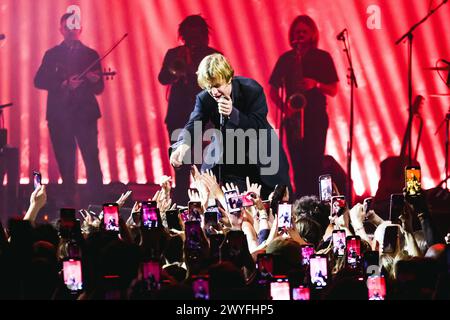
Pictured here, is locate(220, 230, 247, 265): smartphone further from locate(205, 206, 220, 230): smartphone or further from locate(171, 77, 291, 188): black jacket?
locate(171, 77, 291, 188): black jacket

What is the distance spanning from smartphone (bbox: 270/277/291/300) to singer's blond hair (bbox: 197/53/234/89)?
3.32 m

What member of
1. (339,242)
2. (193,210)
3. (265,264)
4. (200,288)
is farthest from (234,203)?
(200,288)

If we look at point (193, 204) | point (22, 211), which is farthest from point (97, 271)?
point (22, 211)

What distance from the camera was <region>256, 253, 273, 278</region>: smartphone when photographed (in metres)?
3.35

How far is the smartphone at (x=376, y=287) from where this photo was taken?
10.8ft

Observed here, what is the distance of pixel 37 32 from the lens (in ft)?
28.7

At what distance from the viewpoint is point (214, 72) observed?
6.39 metres

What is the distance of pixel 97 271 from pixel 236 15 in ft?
19.0

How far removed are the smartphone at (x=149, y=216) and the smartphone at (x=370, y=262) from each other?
0.83m

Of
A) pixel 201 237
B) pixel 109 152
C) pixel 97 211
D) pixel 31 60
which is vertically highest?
pixel 31 60

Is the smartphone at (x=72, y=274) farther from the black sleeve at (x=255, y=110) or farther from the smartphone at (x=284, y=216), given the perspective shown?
the black sleeve at (x=255, y=110)

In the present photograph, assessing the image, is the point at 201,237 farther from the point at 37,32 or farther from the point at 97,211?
the point at 37,32

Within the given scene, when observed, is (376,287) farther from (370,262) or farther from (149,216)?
(149,216)
